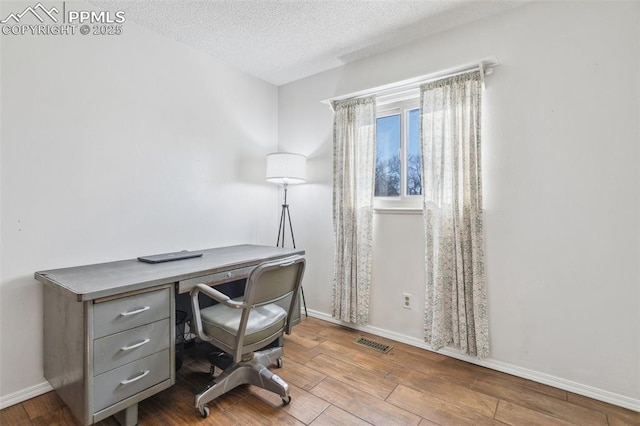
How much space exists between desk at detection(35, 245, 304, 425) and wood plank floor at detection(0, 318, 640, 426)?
0.20 meters

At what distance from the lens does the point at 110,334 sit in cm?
143

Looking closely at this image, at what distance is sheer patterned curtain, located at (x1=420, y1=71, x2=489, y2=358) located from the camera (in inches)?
84.2

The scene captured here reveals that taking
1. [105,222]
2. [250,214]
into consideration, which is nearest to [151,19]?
[105,222]

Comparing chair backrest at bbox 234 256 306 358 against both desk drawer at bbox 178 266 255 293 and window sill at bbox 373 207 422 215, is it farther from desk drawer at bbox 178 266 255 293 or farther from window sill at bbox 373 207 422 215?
window sill at bbox 373 207 422 215

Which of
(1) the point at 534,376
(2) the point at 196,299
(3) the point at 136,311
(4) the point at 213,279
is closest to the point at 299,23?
(4) the point at 213,279

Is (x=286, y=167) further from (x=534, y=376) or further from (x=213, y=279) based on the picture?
(x=534, y=376)

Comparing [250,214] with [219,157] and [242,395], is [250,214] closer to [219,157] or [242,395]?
[219,157]

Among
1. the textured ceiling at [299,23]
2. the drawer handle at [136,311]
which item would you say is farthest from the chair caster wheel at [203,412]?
the textured ceiling at [299,23]

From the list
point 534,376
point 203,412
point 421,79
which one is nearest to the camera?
point 203,412

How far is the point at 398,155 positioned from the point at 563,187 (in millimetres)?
1185

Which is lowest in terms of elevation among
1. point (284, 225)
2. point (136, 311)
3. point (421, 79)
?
point (136, 311)

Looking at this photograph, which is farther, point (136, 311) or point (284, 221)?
point (284, 221)

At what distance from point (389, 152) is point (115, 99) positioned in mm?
2159

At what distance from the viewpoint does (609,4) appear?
5.84 ft
